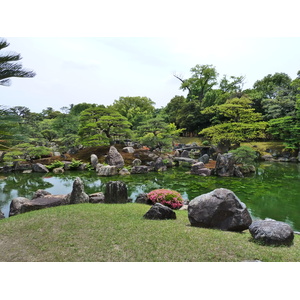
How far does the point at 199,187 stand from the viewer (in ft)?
33.3

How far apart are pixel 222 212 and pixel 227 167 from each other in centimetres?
916

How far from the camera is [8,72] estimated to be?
507cm

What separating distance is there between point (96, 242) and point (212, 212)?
2.39 m

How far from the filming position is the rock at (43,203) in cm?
656

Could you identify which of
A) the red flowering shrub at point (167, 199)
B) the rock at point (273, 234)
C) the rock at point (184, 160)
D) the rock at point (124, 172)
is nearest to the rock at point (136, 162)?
the rock at point (124, 172)

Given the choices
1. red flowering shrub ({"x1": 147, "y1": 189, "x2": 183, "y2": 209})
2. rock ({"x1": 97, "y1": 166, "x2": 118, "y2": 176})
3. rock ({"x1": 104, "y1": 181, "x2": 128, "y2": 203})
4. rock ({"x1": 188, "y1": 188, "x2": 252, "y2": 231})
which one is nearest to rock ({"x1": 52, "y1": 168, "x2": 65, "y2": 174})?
rock ({"x1": 97, "y1": 166, "x2": 118, "y2": 176})

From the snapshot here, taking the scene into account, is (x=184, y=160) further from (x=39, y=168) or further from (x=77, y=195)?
(x=77, y=195)

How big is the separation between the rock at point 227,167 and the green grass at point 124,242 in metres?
8.67

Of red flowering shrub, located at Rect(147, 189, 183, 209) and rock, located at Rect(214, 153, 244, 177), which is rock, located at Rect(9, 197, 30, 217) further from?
rock, located at Rect(214, 153, 244, 177)

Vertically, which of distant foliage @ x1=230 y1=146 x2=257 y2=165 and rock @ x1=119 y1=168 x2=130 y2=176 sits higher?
distant foliage @ x1=230 y1=146 x2=257 y2=165

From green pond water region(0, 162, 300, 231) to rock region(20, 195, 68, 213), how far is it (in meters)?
0.81

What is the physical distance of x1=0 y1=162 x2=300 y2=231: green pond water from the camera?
7175 mm

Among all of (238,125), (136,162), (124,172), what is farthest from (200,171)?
(238,125)

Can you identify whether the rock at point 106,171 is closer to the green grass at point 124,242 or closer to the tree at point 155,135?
the tree at point 155,135
